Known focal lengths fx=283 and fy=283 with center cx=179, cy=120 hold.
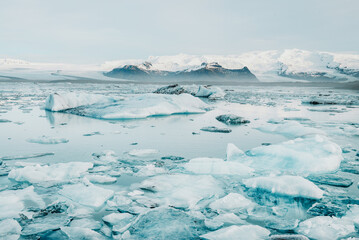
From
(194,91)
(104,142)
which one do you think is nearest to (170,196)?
(104,142)

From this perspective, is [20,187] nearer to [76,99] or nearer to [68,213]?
[68,213]

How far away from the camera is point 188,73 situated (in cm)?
7588

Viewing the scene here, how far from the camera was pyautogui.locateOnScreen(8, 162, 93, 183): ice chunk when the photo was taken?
225 centimetres

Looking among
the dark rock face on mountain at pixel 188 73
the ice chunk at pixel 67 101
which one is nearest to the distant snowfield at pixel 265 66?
the dark rock face on mountain at pixel 188 73

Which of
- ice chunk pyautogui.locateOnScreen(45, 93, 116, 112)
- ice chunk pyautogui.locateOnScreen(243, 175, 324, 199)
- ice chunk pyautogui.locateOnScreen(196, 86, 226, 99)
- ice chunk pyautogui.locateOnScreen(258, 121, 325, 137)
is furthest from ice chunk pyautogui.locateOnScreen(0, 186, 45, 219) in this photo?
ice chunk pyautogui.locateOnScreen(196, 86, 226, 99)

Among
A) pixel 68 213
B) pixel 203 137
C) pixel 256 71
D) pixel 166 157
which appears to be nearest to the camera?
pixel 68 213

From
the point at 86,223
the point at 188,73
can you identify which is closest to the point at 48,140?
the point at 86,223

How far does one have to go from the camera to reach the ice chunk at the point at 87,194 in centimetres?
188

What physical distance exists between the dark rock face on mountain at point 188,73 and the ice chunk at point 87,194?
7426 cm

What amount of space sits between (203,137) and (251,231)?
2578 millimetres

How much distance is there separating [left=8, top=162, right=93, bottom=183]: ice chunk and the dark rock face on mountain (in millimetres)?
73861

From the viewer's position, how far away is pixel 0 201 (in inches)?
71.2

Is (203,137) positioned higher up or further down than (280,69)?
further down

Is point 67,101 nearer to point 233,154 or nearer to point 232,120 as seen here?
point 232,120
